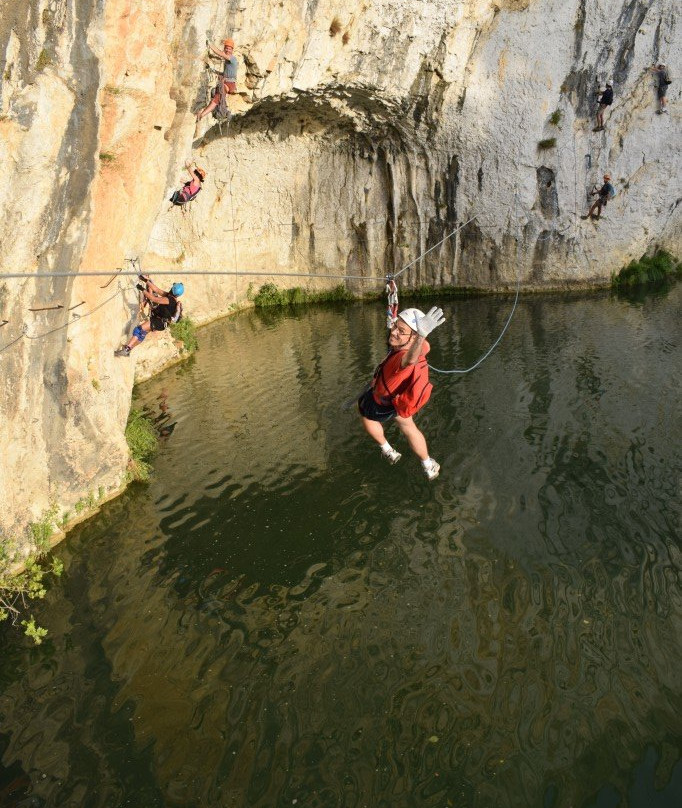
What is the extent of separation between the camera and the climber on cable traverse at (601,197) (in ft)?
75.4

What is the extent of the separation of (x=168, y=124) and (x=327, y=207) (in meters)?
16.1

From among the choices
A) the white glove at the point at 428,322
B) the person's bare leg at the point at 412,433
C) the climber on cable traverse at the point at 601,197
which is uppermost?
the climber on cable traverse at the point at 601,197

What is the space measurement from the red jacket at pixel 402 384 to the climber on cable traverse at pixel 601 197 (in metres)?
19.0

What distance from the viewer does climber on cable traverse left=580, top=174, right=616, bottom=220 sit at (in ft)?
75.4

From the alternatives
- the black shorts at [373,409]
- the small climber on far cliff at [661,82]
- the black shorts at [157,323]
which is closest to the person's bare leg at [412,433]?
the black shorts at [373,409]

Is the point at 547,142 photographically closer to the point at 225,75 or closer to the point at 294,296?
the point at 294,296

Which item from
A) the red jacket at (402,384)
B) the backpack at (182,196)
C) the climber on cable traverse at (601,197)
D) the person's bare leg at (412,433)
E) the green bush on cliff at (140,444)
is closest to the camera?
the red jacket at (402,384)

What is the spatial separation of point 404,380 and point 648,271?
22.0 meters

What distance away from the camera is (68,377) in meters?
8.88

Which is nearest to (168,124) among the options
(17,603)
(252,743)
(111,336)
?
(111,336)

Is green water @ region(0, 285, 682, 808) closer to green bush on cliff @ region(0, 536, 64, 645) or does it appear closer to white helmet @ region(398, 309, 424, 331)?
green bush on cliff @ region(0, 536, 64, 645)

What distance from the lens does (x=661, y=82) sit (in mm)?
23219

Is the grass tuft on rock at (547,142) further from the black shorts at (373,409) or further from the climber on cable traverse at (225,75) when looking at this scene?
the black shorts at (373,409)

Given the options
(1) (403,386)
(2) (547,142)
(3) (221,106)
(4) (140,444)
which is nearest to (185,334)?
(3) (221,106)
